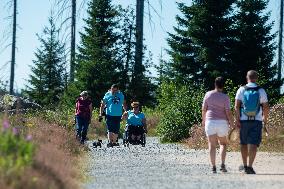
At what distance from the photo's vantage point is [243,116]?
12.1m

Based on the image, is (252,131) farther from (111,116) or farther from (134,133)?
(134,133)

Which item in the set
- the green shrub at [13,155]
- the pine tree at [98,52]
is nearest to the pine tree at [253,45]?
the pine tree at [98,52]

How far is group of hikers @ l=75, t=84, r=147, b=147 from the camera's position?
19.6 m

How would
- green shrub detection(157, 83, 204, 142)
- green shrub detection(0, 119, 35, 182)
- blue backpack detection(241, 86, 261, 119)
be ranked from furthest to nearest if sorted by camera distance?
green shrub detection(157, 83, 204, 142) < blue backpack detection(241, 86, 261, 119) < green shrub detection(0, 119, 35, 182)

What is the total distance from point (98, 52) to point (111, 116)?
29031 millimetres

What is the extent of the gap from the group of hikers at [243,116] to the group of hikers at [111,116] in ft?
21.7

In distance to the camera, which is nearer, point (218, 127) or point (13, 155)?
point (13, 155)

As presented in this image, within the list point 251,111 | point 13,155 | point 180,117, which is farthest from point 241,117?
point 180,117

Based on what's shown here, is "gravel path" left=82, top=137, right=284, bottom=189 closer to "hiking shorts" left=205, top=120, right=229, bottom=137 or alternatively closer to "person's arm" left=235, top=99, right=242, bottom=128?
"hiking shorts" left=205, top=120, right=229, bottom=137

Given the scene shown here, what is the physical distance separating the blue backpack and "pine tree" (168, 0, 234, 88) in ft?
104

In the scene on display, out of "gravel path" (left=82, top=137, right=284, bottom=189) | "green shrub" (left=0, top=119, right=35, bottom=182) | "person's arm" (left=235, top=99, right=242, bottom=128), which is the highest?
"person's arm" (left=235, top=99, right=242, bottom=128)

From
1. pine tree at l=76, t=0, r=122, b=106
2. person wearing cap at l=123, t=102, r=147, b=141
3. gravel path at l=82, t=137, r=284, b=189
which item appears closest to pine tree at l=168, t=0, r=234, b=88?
pine tree at l=76, t=0, r=122, b=106

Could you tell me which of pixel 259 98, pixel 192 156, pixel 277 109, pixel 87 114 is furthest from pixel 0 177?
pixel 277 109

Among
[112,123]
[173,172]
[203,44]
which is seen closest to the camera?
[173,172]
